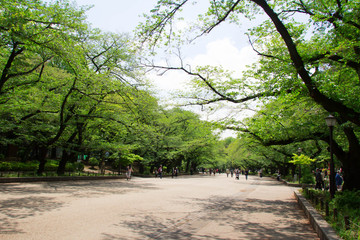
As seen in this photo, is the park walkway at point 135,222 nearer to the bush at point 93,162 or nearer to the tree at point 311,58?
the tree at point 311,58

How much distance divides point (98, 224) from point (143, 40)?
6014 millimetres

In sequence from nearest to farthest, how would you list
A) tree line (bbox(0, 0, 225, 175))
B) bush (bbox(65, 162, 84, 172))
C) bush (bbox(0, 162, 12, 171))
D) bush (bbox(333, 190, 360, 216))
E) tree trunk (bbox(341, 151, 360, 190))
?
1. bush (bbox(333, 190, 360, 216))
2. tree line (bbox(0, 0, 225, 175))
3. tree trunk (bbox(341, 151, 360, 190))
4. bush (bbox(0, 162, 12, 171))
5. bush (bbox(65, 162, 84, 172))

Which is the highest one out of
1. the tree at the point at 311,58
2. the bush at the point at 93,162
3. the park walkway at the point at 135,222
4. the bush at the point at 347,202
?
the tree at the point at 311,58

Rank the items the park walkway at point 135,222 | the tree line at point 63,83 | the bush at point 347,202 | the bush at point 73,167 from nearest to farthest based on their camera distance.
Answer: the park walkway at point 135,222
the bush at point 347,202
the tree line at point 63,83
the bush at point 73,167

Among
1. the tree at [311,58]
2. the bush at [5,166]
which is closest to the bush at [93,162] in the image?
the bush at [5,166]

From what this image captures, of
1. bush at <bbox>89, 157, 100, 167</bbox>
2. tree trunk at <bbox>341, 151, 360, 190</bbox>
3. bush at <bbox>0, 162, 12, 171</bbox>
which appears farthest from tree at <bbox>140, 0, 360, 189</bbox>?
bush at <bbox>89, 157, 100, 167</bbox>

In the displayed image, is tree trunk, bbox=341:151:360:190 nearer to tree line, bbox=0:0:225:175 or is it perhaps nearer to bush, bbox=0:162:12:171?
tree line, bbox=0:0:225:175

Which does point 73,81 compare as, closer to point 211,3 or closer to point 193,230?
point 211,3

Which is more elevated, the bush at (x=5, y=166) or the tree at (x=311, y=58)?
the tree at (x=311, y=58)

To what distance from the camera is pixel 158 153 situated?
3662cm

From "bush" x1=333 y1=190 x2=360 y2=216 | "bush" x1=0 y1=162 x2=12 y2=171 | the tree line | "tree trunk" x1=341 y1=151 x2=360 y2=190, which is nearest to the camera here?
"bush" x1=333 y1=190 x2=360 y2=216

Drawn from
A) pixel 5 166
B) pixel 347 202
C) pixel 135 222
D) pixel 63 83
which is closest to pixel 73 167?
pixel 5 166

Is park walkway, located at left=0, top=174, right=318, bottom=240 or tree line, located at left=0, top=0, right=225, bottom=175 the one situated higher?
tree line, located at left=0, top=0, right=225, bottom=175

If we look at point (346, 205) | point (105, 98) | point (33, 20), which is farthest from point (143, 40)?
point (105, 98)
